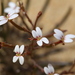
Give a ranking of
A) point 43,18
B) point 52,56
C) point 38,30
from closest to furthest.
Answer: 1. point 38,30
2. point 52,56
3. point 43,18

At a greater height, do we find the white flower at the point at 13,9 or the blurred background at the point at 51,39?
the blurred background at the point at 51,39

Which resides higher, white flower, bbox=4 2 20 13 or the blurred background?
the blurred background

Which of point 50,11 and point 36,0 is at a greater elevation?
point 36,0

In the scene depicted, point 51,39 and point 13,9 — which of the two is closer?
point 13,9

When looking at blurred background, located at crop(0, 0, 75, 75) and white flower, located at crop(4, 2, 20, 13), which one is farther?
blurred background, located at crop(0, 0, 75, 75)

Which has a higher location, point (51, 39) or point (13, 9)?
Answer: point (51, 39)

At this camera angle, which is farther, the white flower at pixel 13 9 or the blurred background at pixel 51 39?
the blurred background at pixel 51 39

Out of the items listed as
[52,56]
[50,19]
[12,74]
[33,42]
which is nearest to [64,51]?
[52,56]

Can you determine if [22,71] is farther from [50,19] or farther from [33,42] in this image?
[50,19]
